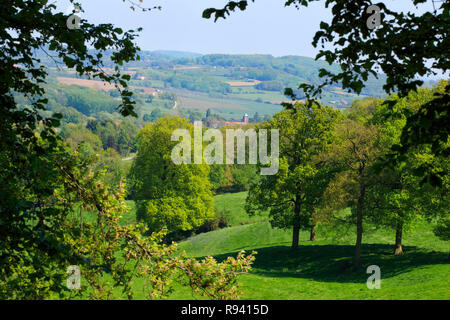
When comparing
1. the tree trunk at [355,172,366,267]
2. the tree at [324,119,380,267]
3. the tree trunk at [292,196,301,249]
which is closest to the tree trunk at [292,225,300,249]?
the tree trunk at [292,196,301,249]

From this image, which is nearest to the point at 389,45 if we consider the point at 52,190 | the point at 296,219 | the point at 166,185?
the point at 52,190

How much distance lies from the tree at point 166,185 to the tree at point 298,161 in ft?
30.5

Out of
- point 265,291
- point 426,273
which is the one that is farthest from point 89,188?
point 426,273

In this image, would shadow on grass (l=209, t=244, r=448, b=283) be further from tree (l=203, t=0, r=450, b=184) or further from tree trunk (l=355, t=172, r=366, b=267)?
tree (l=203, t=0, r=450, b=184)

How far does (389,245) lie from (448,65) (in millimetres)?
31231

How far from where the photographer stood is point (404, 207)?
93.5 feet

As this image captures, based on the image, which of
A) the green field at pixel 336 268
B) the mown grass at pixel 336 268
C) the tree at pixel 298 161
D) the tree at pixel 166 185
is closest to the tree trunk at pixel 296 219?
the tree at pixel 298 161

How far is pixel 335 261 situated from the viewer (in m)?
32.7

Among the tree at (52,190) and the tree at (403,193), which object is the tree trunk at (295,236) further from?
the tree at (52,190)

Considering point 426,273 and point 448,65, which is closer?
point 448,65

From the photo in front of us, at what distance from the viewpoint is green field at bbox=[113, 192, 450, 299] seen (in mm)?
23188

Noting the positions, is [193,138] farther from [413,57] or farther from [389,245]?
[413,57]

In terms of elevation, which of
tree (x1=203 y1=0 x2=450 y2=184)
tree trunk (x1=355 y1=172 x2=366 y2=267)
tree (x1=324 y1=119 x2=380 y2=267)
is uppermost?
tree (x1=203 y1=0 x2=450 y2=184)

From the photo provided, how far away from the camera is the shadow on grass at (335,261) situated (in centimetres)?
Answer: 2873
